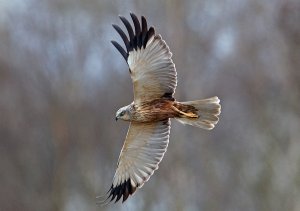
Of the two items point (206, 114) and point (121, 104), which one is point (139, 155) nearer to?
point (206, 114)

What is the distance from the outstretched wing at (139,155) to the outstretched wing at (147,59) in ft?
1.77

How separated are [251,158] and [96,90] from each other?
9.97 feet

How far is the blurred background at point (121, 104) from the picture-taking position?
22203 mm

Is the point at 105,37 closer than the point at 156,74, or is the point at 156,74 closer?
the point at 156,74

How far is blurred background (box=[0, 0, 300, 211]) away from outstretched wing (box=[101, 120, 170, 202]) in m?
10.3

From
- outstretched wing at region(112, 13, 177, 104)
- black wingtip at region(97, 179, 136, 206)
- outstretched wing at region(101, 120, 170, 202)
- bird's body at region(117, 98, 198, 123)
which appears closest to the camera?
outstretched wing at region(112, 13, 177, 104)

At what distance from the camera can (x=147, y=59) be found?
10391 millimetres

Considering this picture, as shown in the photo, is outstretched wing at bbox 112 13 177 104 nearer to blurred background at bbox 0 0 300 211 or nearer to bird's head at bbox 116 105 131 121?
bird's head at bbox 116 105 131 121

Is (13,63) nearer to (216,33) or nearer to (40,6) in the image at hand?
(40,6)

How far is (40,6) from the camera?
24.2 metres

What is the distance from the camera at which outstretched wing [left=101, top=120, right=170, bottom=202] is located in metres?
11.0

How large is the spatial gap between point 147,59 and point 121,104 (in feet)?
36.7

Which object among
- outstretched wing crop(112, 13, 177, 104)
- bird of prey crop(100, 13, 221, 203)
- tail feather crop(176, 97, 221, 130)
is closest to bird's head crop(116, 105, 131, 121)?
bird of prey crop(100, 13, 221, 203)

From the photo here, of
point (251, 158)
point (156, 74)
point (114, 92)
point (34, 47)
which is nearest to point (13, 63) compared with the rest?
point (34, 47)
